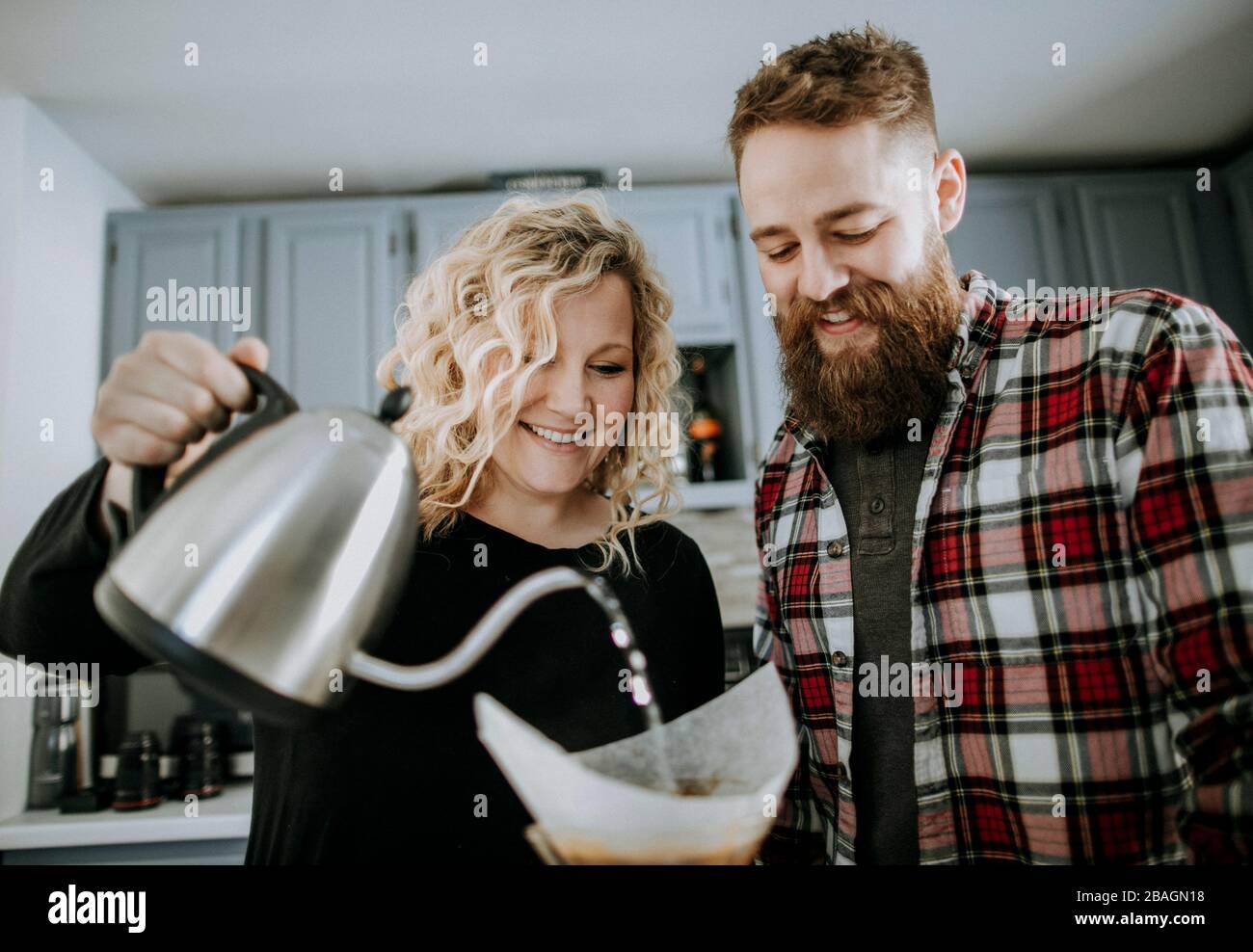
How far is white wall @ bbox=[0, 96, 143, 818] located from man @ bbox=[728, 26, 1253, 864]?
2.74 ft

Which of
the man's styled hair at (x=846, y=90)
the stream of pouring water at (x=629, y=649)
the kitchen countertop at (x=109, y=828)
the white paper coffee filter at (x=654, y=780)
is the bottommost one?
the kitchen countertop at (x=109, y=828)

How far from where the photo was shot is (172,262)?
147 centimetres

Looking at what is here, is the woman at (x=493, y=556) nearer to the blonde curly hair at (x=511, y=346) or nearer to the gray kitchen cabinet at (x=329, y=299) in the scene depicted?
the blonde curly hair at (x=511, y=346)

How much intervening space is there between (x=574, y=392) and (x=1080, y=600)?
0.51 m

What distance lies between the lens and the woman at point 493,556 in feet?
2.20

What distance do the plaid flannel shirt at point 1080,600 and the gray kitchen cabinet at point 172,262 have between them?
116cm

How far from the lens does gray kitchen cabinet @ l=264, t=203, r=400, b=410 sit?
5.06 feet

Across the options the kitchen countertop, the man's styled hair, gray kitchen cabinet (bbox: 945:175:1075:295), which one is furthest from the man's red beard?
the kitchen countertop

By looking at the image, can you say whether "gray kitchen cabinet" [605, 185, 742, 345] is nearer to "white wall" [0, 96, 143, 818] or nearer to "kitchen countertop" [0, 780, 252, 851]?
"white wall" [0, 96, 143, 818]

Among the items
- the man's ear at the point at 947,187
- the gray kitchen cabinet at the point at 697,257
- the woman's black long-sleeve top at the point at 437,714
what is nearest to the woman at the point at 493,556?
the woman's black long-sleeve top at the point at 437,714

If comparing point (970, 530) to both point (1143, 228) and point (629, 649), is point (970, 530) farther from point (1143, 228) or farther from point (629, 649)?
point (1143, 228)

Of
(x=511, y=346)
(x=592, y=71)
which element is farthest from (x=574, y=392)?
(x=592, y=71)
